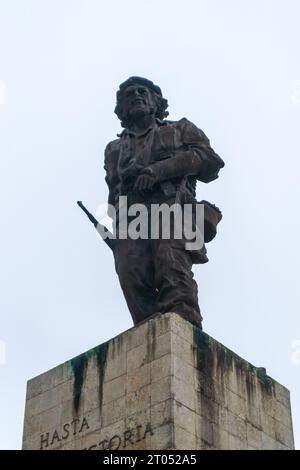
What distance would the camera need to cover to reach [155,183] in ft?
51.9

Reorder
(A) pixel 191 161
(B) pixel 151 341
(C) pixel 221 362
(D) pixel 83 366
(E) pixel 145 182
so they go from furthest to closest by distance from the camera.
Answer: (A) pixel 191 161 → (E) pixel 145 182 → (D) pixel 83 366 → (C) pixel 221 362 → (B) pixel 151 341

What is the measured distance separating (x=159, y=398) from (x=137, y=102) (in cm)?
490

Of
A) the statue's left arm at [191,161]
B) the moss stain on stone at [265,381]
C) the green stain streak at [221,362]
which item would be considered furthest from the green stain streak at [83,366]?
the statue's left arm at [191,161]

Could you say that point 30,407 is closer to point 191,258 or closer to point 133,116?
point 191,258

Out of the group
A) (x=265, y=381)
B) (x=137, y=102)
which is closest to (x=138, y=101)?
(x=137, y=102)

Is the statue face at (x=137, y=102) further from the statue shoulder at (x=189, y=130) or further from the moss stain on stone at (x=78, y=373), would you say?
the moss stain on stone at (x=78, y=373)

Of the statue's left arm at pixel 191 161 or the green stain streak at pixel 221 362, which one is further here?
the statue's left arm at pixel 191 161

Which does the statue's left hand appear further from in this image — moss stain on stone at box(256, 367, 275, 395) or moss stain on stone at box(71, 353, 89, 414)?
moss stain on stone at box(256, 367, 275, 395)

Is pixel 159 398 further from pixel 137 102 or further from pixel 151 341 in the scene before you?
pixel 137 102

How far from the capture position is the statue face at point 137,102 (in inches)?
654
